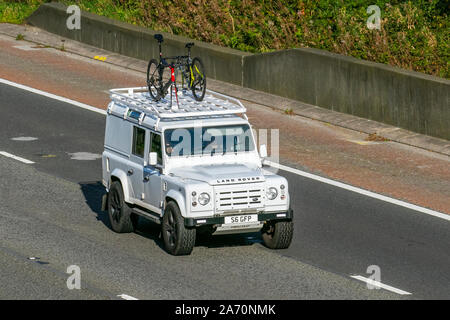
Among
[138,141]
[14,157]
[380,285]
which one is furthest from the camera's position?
[14,157]

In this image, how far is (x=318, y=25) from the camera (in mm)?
27359

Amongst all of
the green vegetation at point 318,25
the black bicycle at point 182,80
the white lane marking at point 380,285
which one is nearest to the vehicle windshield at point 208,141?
the black bicycle at point 182,80

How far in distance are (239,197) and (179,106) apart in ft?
7.11

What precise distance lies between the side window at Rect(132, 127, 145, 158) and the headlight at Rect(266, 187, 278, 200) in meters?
2.16

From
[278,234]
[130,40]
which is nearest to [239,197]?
[278,234]

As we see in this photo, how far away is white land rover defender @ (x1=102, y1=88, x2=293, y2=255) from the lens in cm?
1511

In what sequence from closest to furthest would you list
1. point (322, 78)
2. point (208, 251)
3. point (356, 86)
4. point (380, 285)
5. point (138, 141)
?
point (380, 285) → point (208, 251) → point (138, 141) → point (356, 86) → point (322, 78)

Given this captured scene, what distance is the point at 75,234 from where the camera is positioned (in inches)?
659

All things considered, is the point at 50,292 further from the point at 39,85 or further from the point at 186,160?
the point at 39,85

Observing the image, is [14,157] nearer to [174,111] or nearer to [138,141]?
[138,141]
